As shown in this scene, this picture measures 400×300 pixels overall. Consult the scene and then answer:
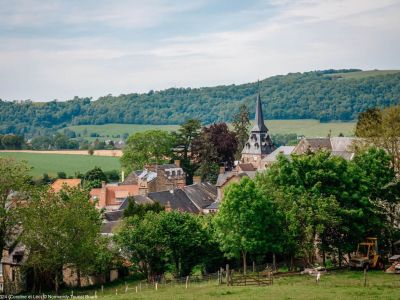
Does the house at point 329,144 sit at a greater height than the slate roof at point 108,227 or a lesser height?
greater

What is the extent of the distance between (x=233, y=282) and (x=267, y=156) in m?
77.3

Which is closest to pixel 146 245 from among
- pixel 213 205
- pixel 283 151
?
pixel 213 205

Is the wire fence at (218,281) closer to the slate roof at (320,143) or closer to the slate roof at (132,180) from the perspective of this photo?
the slate roof at (320,143)

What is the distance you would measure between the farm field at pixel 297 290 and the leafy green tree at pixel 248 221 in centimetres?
351

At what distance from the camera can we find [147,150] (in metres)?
130

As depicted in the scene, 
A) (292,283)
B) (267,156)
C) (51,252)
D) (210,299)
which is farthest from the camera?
(267,156)

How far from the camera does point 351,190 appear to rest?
57.5 metres

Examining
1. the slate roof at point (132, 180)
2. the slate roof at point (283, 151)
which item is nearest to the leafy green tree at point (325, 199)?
the slate roof at point (132, 180)

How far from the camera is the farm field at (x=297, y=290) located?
41.8 metres

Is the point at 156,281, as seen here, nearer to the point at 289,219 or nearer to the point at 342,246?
the point at 289,219

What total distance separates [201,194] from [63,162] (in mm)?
74184

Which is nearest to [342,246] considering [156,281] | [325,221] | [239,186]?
[325,221]

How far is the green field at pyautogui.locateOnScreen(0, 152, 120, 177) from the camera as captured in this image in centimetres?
15050

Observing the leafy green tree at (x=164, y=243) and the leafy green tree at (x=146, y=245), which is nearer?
the leafy green tree at (x=146, y=245)
